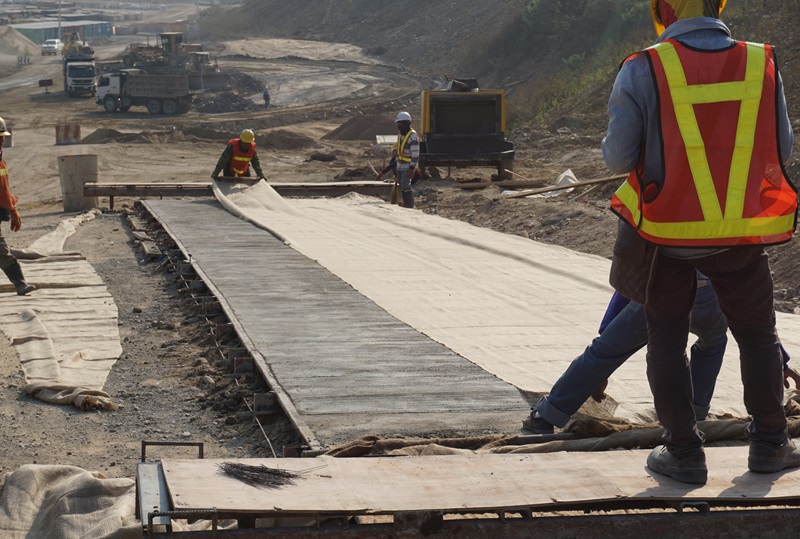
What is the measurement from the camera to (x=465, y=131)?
2159 cm

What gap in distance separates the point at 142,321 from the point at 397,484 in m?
5.93

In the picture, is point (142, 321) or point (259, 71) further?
point (259, 71)

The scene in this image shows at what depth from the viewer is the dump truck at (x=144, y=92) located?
137ft

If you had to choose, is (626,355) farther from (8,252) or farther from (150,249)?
(150,249)

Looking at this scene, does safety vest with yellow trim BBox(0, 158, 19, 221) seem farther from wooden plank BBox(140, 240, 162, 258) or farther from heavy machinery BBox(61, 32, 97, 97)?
heavy machinery BBox(61, 32, 97, 97)

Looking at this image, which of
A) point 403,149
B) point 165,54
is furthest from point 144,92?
point 403,149

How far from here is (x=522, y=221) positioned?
16.1 metres

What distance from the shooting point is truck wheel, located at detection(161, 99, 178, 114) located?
4225 centimetres

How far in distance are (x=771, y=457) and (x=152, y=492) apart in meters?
2.04

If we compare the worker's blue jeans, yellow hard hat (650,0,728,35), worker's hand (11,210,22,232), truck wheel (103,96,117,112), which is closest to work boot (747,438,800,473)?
the worker's blue jeans

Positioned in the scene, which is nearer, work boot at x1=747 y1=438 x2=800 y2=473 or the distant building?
work boot at x1=747 y1=438 x2=800 y2=473

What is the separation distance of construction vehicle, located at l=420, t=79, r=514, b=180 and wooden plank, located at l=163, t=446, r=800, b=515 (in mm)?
16855

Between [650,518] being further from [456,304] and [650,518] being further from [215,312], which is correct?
[215,312]

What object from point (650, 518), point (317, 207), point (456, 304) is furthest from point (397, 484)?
point (317, 207)
